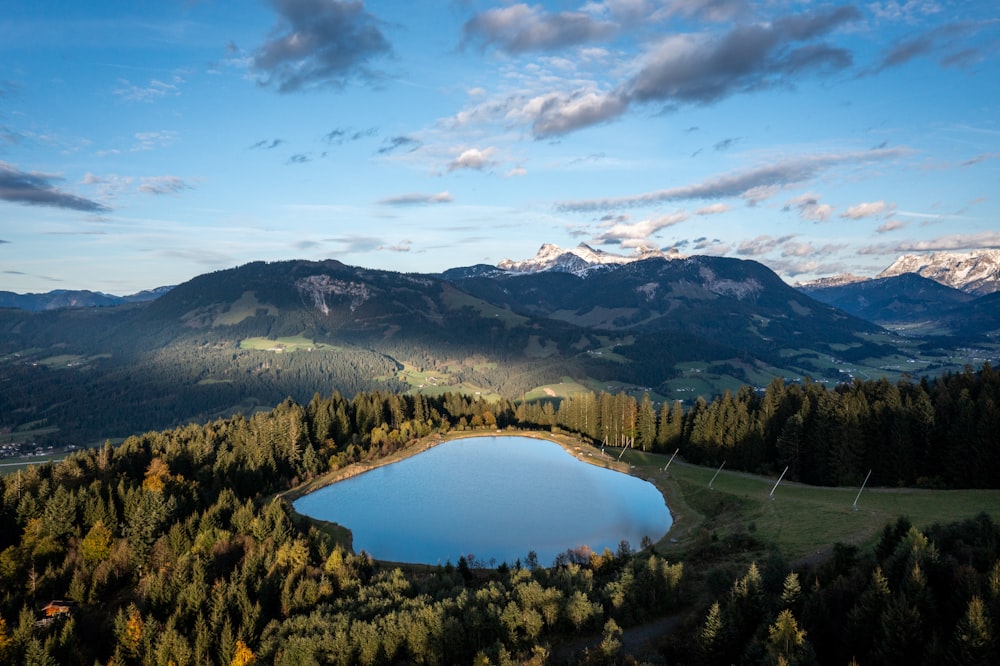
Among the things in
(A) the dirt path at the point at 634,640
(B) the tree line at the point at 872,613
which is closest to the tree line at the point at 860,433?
(B) the tree line at the point at 872,613

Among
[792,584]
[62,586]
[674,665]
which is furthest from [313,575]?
[792,584]

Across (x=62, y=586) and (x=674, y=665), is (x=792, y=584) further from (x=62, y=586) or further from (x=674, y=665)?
(x=62, y=586)

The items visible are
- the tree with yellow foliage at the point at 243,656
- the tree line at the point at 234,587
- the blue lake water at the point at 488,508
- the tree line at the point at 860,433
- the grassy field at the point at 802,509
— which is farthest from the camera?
the tree line at the point at 860,433

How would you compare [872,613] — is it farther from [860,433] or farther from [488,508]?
[860,433]

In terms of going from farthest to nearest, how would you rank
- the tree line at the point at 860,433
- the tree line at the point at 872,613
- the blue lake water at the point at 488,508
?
1. the tree line at the point at 860,433
2. the blue lake water at the point at 488,508
3. the tree line at the point at 872,613

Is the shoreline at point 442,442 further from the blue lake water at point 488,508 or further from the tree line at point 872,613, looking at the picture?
the tree line at point 872,613
